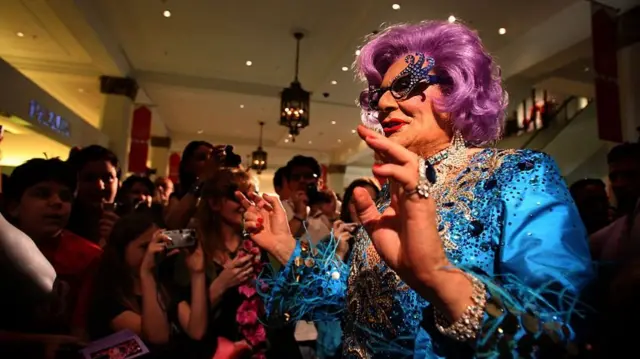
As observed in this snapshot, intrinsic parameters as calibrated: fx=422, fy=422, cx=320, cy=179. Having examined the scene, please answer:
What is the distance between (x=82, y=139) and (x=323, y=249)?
19.7 feet

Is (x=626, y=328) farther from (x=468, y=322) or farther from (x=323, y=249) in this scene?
(x=323, y=249)

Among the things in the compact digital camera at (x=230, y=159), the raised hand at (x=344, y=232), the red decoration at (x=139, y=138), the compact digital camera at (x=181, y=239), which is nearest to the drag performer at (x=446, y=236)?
the raised hand at (x=344, y=232)

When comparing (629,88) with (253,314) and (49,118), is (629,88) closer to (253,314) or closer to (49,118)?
(253,314)

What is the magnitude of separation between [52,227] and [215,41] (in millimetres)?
5224

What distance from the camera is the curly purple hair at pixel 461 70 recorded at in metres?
0.96

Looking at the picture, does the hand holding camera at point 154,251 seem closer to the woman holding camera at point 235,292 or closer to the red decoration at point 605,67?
the woman holding camera at point 235,292

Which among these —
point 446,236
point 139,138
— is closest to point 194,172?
point 446,236

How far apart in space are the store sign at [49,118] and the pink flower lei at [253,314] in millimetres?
3192

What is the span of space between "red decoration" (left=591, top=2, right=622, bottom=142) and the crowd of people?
2.69 meters

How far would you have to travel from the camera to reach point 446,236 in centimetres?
81

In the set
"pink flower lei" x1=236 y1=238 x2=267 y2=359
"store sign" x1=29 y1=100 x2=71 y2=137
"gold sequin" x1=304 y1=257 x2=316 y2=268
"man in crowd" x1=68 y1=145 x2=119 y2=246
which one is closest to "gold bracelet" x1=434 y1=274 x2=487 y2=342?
"gold sequin" x1=304 y1=257 x2=316 y2=268

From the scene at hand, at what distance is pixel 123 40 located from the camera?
6.23 meters

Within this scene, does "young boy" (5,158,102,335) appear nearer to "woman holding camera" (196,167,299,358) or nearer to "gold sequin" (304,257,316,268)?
"woman holding camera" (196,167,299,358)

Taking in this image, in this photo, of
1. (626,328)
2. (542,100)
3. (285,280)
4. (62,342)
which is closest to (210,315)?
(62,342)
